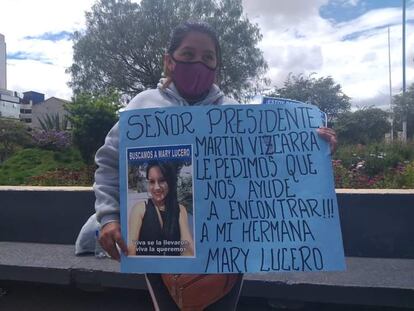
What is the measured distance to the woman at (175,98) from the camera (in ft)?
6.10

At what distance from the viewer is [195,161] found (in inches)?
70.4

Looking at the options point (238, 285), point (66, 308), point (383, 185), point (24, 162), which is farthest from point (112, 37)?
point (238, 285)

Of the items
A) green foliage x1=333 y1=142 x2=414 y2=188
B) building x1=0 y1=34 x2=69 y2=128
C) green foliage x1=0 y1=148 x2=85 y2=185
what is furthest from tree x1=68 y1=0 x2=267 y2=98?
building x1=0 y1=34 x2=69 y2=128

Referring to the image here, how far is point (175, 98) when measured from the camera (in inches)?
78.3

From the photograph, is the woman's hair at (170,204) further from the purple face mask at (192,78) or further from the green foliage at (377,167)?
the green foliage at (377,167)

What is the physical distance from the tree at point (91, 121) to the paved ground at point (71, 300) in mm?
6734

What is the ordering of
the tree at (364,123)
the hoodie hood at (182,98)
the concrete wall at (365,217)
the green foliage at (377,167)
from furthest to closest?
1. the tree at (364,123)
2. the green foliage at (377,167)
3. the concrete wall at (365,217)
4. the hoodie hood at (182,98)

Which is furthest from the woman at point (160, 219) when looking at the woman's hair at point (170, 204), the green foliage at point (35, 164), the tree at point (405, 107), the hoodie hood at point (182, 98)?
the tree at point (405, 107)

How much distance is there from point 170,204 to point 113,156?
327mm

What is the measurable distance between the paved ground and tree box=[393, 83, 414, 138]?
2688 centimetres

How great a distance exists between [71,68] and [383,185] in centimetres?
2290

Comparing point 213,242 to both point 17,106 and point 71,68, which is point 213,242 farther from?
point 17,106

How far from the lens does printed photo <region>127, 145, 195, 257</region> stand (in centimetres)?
176

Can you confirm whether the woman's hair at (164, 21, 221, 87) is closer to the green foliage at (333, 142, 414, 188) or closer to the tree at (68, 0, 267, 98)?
the green foliage at (333, 142, 414, 188)
